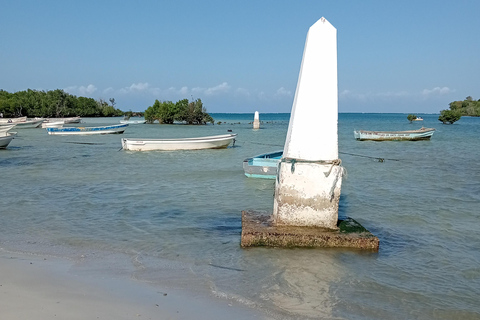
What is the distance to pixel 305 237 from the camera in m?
6.96

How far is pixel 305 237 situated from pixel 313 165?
112cm

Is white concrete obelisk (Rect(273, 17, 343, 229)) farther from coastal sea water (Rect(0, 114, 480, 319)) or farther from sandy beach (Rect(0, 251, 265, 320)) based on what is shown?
sandy beach (Rect(0, 251, 265, 320))

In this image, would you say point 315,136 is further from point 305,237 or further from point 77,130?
point 77,130

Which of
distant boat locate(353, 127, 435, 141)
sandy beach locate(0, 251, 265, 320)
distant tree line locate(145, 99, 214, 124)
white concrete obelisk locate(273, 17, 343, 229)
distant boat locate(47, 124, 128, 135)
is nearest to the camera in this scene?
sandy beach locate(0, 251, 265, 320)

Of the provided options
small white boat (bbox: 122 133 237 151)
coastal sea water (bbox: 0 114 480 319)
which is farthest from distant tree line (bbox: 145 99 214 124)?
coastal sea water (bbox: 0 114 480 319)

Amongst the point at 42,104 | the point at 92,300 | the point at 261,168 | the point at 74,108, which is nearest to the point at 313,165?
the point at 92,300

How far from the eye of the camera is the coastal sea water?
18.3ft

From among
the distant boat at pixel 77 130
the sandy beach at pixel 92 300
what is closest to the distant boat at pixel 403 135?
the distant boat at pixel 77 130

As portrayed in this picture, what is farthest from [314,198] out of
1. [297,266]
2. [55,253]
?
[55,253]

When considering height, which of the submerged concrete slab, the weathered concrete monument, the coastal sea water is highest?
the weathered concrete monument

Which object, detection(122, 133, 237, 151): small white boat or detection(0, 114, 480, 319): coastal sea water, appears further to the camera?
detection(122, 133, 237, 151): small white boat

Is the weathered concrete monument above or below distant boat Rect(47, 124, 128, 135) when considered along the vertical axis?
above

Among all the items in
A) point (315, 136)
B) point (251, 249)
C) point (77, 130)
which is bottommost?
point (251, 249)

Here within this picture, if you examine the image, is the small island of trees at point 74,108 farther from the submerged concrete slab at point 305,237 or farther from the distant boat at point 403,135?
the submerged concrete slab at point 305,237
